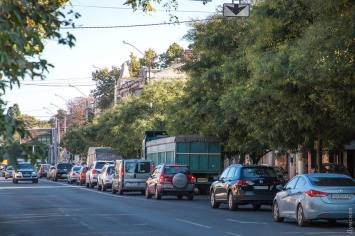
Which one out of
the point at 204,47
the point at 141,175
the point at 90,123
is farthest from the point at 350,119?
the point at 90,123

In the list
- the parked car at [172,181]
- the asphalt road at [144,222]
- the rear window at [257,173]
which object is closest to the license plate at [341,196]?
the asphalt road at [144,222]

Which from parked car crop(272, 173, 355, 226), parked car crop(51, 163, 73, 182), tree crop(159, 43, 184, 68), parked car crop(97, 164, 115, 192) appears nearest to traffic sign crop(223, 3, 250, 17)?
parked car crop(272, 173, 355, 226)

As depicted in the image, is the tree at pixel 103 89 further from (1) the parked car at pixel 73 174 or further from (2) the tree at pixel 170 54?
(1) the parked car at pixel 73 174

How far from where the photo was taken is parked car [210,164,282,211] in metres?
28.1

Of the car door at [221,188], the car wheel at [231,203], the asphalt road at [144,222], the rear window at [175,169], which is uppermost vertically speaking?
the rear window at [175,169]

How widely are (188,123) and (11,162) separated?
3805 centimetres

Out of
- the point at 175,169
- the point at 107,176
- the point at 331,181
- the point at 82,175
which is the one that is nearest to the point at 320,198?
the point at 331,181

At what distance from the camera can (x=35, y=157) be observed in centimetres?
827

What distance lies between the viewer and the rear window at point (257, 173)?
28422mm

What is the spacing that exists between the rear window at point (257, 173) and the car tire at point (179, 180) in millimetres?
8357

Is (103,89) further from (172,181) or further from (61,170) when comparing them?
(172,181)

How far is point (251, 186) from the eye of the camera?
28.1m

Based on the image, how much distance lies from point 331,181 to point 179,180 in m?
16.3

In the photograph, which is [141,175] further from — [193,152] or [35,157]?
[35,157]
